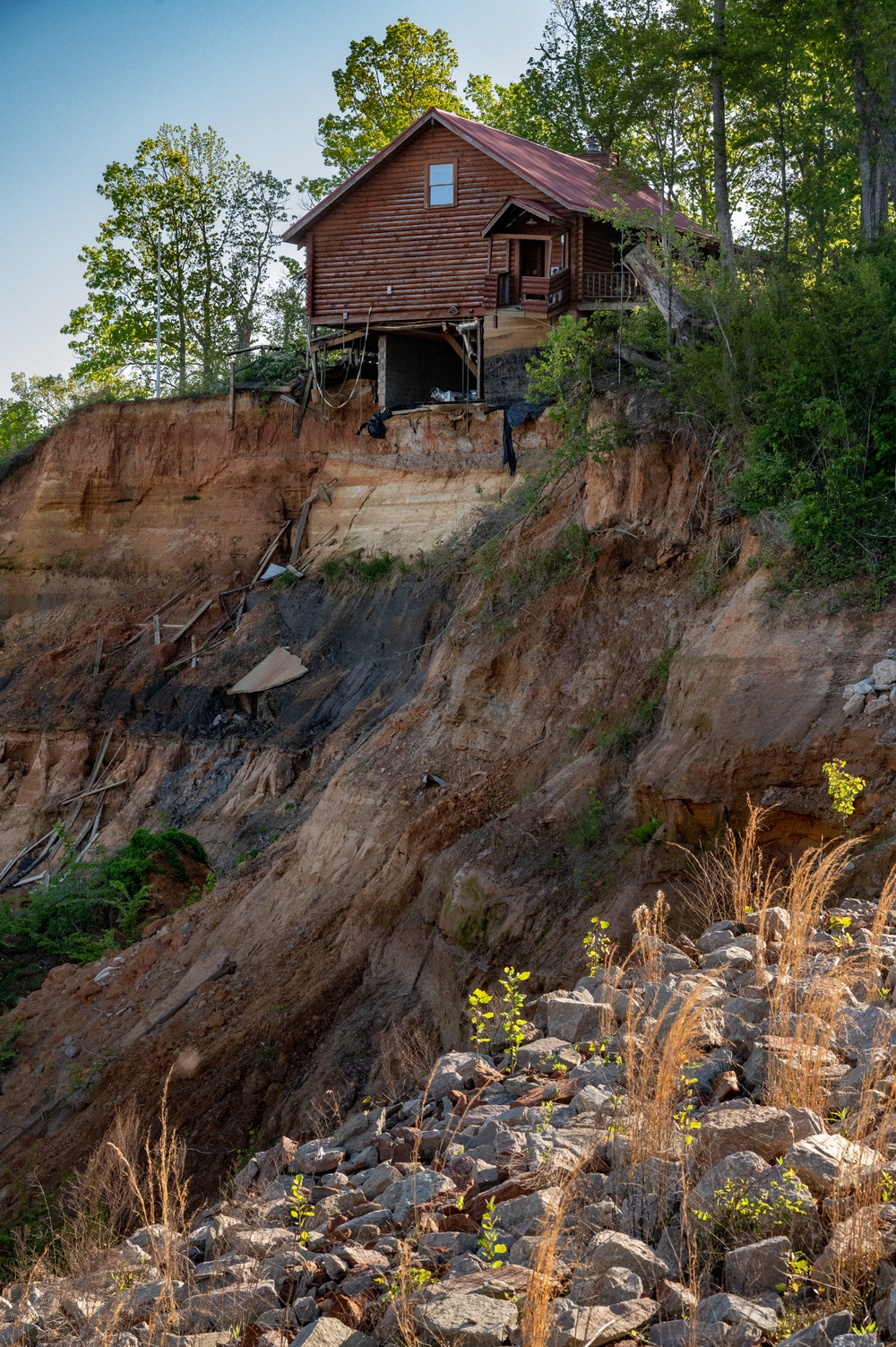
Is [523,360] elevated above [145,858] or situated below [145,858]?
above

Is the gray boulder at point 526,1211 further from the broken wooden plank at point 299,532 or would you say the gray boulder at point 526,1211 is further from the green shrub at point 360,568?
the broken wooden plank at point 299,532

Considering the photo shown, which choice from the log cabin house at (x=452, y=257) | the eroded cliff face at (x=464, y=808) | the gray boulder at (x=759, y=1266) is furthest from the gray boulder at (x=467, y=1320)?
the log cabin house at (x=452, y=257)

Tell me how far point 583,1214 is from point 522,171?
24.8m

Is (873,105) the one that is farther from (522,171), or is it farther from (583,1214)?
(583,1214)

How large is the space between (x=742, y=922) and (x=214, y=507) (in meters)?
22.3

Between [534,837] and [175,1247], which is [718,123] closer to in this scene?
[534,837]

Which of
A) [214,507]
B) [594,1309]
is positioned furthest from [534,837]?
[214,507]

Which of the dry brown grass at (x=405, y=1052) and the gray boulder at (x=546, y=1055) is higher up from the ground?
the gray boulder at (x=546, y=1055)

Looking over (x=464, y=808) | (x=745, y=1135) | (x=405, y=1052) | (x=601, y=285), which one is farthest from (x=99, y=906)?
(x=601, y=285)

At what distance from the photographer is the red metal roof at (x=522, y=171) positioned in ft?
81.6

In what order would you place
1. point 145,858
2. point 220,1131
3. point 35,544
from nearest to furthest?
point 220,1131 → point 145,858 → point 35,544

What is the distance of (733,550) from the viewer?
1122cm

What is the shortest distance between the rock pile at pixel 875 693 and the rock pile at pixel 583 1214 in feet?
8.94

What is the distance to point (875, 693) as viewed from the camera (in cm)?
869
